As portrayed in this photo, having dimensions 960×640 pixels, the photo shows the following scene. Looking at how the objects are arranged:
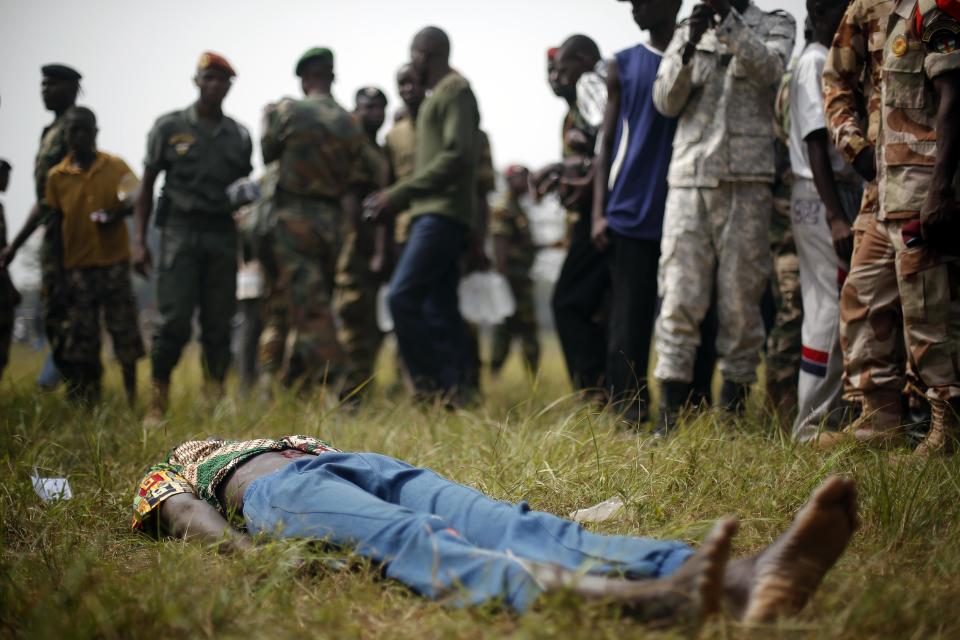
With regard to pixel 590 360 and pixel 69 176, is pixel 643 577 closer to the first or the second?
pixel 590 360

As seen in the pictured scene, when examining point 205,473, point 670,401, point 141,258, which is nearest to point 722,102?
point 670,401

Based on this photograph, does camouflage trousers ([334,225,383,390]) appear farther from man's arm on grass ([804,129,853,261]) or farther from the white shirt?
man's arm on grass ([804,129,853,261])

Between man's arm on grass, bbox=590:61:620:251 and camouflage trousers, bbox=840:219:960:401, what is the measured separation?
1263 mm

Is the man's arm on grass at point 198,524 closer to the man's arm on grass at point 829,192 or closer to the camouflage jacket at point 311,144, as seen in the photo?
the man's arm on grass at point 829,192

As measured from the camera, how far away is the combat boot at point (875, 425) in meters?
3.13

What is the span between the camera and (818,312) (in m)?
3.61

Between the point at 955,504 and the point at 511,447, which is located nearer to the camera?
the point at 955,504

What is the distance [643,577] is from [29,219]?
4.81 metres

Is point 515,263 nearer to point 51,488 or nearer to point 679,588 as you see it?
point 51,488

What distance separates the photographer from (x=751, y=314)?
3754mm

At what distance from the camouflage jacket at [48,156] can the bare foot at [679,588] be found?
4739mm

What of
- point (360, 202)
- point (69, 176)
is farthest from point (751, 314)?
point (69, 176)

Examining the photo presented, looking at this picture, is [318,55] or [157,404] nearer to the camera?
[157,404]

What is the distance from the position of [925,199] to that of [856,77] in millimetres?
676
